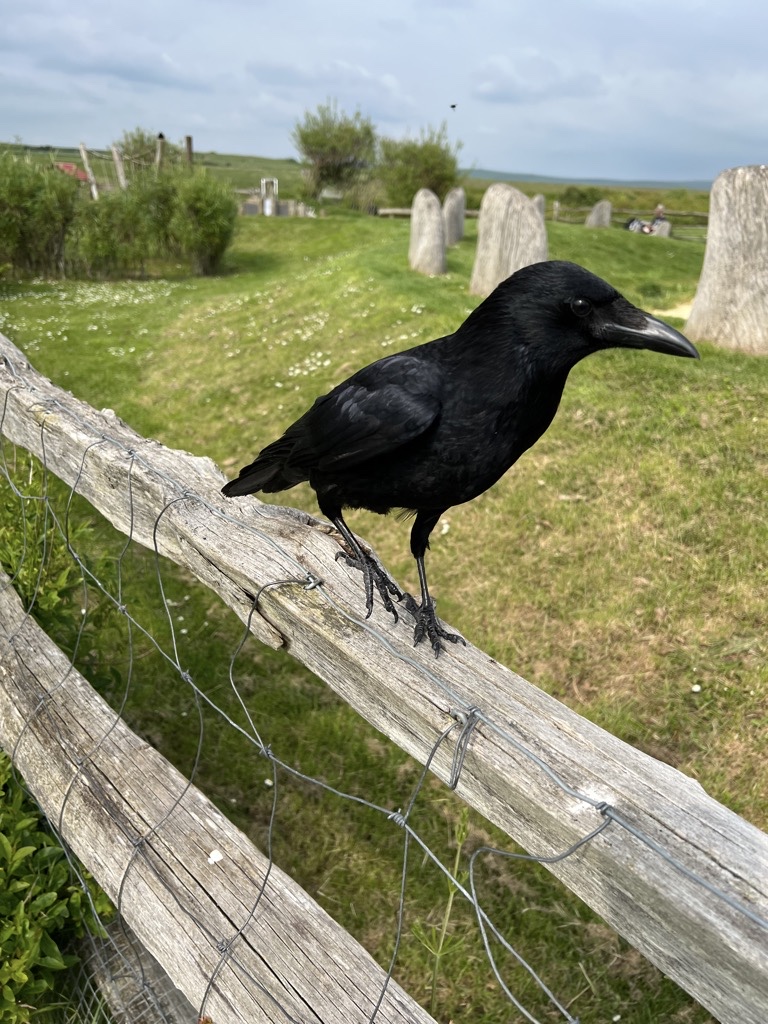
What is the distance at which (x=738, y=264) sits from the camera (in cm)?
761

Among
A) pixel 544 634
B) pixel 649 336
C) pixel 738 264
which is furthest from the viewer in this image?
pixel 738 264

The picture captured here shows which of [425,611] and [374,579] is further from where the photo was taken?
[374,579]

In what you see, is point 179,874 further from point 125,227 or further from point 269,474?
point 125,227

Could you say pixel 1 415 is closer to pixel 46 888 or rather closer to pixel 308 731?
pixel 46 888

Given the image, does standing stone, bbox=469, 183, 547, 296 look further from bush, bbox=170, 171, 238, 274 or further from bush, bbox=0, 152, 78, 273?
bush, bbox=0, 152, 78, 273

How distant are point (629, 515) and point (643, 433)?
3.74 ft

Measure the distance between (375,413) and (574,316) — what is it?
1.92ft

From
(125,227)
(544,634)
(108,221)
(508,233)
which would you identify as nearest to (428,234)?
(508,233)

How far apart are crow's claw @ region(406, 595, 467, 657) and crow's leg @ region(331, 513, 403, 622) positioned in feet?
0.27

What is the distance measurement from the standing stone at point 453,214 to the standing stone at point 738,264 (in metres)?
10.5

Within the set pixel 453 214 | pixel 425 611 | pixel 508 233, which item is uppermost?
pixel 453 214

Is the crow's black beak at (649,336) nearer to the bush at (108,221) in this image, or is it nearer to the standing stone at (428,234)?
the standing stone at (428,234)

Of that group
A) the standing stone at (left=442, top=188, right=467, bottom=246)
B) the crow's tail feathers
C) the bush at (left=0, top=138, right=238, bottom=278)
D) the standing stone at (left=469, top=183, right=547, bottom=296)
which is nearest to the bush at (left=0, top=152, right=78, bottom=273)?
the bush at (left=0, top=138, right=238, bottom=278)

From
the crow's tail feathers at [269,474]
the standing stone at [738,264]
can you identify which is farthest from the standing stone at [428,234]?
the crow's tail feathers at [269,474]
